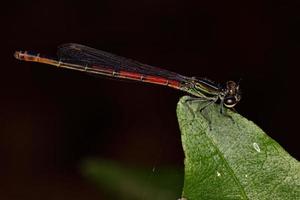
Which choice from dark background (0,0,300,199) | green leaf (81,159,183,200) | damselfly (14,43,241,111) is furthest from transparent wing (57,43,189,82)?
dark background (0,0,300,199)

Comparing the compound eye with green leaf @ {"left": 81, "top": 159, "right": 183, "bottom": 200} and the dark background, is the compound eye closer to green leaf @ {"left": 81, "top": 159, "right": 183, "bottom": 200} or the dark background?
green leaf @ {"left": 81, "top": 159, "right": 183, "bottom": 200}

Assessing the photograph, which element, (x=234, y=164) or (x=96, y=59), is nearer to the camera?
(x=234, y=164)

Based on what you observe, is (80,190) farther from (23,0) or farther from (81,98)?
(23,0)

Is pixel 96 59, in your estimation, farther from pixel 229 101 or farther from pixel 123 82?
pixel 229 101

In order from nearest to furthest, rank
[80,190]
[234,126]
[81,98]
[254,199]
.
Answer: [254,199] < [234,126] < [80,190] < [81,98]

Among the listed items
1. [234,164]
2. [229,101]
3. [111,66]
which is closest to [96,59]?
[111,66]

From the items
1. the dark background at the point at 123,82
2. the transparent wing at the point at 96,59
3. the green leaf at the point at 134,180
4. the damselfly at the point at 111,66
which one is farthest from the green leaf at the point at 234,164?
the dark background at the point at 123,82

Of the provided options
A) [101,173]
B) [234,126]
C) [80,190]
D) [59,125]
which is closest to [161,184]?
[101,173]
